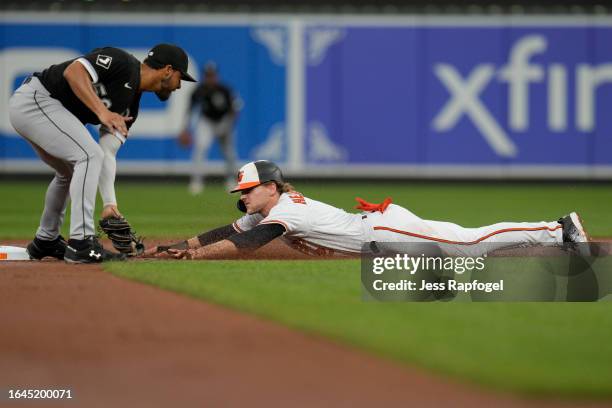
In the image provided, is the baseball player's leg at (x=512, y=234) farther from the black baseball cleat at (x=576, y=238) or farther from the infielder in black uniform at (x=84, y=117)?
the infielder in black uniform at (x=84, y=117)

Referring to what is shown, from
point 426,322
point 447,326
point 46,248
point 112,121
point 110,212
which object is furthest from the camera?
point 46,248

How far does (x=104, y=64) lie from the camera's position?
6867 mm

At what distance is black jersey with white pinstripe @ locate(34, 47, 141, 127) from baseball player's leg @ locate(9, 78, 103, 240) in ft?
0.24

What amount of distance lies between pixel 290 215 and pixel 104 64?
5.07ft

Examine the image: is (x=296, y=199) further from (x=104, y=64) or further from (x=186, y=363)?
(x=186, y=363)

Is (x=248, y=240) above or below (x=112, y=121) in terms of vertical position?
below

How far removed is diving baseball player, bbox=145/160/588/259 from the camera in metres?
6.79

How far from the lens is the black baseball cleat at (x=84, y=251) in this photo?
694cm

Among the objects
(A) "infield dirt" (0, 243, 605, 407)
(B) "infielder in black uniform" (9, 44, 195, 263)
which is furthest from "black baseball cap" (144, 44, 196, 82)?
(A) "infield dirt" (0, 243, 605, 407)

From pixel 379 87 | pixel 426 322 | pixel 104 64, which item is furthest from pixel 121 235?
pixel 379 87

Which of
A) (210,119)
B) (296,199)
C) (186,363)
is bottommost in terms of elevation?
(186,363)

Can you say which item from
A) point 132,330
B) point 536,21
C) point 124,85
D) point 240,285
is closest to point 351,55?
point 536,21

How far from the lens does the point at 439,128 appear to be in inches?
763

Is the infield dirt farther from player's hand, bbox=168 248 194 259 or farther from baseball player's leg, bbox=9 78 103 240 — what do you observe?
player's hand, bbox=168 248 194 259
